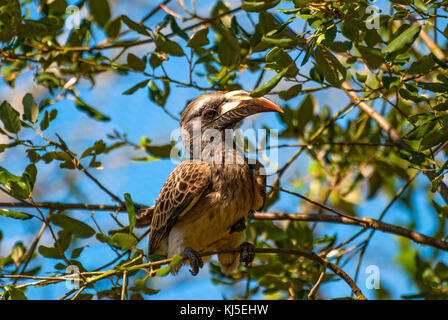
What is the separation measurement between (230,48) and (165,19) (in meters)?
0.63

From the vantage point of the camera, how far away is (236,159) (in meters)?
3.63

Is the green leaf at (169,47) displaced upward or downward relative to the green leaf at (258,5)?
upward

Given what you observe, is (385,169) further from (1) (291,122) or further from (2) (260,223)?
(2) (260,223)

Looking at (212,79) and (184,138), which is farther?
(184,138)

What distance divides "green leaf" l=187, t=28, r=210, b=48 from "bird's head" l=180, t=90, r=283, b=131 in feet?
1.65

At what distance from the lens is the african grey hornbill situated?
3.39 metres

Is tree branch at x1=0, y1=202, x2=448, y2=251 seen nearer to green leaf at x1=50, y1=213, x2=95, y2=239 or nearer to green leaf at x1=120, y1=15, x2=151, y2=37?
green leaf at x1=50, y1=213, x2=95, y2=239

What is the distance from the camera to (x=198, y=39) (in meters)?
3.31

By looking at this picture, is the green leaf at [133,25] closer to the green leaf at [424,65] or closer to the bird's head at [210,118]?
the bird's head at [210,118]

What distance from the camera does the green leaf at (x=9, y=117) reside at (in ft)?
10.7

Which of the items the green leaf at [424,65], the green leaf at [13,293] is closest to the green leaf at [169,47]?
the green leaf at [424,65]

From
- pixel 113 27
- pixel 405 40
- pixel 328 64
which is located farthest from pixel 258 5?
pixel 113 27

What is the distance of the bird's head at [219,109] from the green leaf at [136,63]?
61cm
